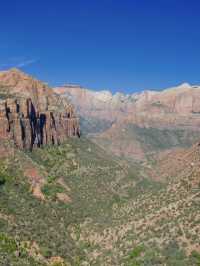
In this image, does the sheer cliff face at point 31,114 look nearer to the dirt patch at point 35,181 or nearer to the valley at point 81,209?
the valley at point 81,209

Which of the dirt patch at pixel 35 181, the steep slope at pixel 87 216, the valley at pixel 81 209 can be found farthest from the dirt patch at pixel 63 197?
the dirt patch at pixel 35 181

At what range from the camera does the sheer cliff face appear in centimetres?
12512

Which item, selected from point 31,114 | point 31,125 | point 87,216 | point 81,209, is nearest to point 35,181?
point 81,209

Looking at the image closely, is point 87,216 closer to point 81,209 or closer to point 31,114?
point 81,209

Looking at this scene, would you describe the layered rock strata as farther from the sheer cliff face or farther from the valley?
the valley

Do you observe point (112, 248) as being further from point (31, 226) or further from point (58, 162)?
point (58, 162)

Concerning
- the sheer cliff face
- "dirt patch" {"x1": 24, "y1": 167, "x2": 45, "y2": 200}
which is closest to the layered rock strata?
the sheer cliff face

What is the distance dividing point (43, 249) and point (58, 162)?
5169 cm

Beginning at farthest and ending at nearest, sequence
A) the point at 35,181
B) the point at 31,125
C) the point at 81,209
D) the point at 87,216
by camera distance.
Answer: the point at 31,125
the point at 35,181
the point at 81,209
the point at 87,216

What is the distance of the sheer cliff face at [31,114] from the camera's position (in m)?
125

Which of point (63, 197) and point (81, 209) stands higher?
point (63, 197)

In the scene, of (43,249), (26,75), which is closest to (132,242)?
(43,249)

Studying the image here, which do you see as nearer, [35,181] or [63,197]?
[63,197]

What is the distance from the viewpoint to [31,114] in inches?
5379
